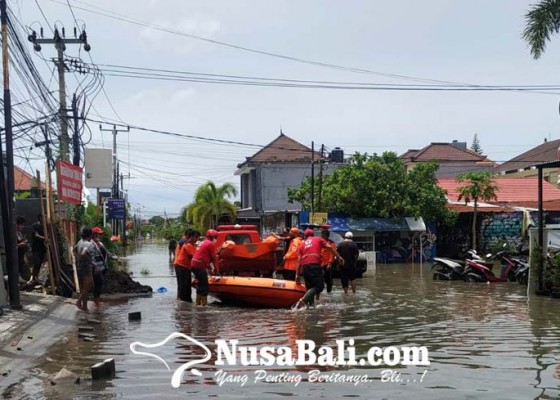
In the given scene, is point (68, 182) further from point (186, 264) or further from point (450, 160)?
point (450, 160)

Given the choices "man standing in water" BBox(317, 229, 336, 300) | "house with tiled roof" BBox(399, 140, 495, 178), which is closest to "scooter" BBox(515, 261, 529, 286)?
"man standing in water" BBox(317, 229, 336, 300)

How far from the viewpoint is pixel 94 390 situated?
22.6 feet

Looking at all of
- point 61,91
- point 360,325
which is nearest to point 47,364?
point 360,325

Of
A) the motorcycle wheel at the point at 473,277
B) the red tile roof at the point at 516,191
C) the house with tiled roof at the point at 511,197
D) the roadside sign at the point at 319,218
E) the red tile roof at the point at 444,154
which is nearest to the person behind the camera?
the motorcycle wheel at the point at 473,277

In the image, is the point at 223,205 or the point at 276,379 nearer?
the point at 276,379

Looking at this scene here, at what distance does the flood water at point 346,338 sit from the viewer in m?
6.86

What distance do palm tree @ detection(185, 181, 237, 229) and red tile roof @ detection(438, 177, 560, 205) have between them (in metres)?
16.9

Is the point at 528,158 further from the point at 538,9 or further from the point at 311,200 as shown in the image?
the point at 538,9

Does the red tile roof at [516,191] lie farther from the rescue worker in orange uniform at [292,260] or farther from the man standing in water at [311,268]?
the man standing in water at [311,268]

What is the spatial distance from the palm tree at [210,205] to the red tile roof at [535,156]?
1052 inches

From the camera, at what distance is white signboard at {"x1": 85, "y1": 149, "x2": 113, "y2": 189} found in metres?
29.4

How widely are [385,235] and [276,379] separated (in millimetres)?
30327

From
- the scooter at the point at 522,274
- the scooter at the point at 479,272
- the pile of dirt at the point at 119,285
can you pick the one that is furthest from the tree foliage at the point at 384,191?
the pile of dirt at the point at 119,285
